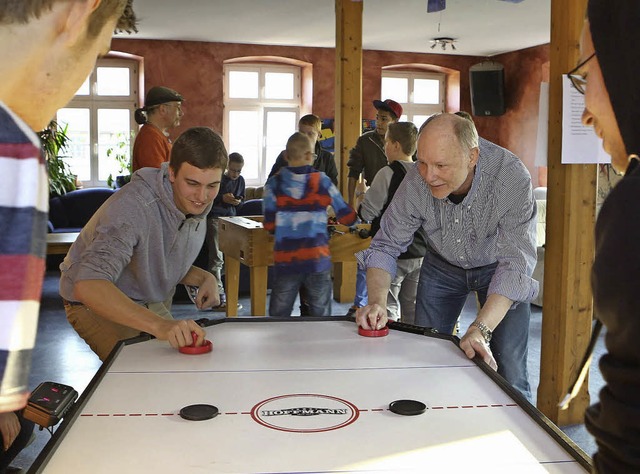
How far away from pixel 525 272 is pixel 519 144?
33.2 ft

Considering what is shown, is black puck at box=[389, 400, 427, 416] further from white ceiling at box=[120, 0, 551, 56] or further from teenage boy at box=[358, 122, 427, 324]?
white ceiling at box=[120, 0, 551, 56]

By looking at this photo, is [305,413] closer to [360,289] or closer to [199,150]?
[199,150]

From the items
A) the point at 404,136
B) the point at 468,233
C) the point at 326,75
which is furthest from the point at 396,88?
the point at 468,233

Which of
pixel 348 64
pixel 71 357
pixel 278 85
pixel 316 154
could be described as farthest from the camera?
pixel 278 85

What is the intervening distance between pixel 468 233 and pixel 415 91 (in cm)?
1080

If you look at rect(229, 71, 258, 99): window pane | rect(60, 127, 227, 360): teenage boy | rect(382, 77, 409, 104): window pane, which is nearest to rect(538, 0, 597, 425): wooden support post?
rect(60, 127, 227, 360): teenage boy

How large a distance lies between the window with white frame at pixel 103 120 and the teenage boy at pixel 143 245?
912 centimetres

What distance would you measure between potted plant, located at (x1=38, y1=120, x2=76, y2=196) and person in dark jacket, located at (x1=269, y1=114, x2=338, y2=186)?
13.9 ft

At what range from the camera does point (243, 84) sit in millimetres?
12383

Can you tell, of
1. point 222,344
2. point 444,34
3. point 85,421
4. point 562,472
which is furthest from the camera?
point 444,34

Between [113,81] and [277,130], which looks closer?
[113,81]

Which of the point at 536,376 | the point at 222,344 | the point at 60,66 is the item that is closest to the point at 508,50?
the point at 536,376

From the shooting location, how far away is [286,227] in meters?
4.48

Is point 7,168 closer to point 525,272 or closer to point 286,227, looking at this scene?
point 525,272
